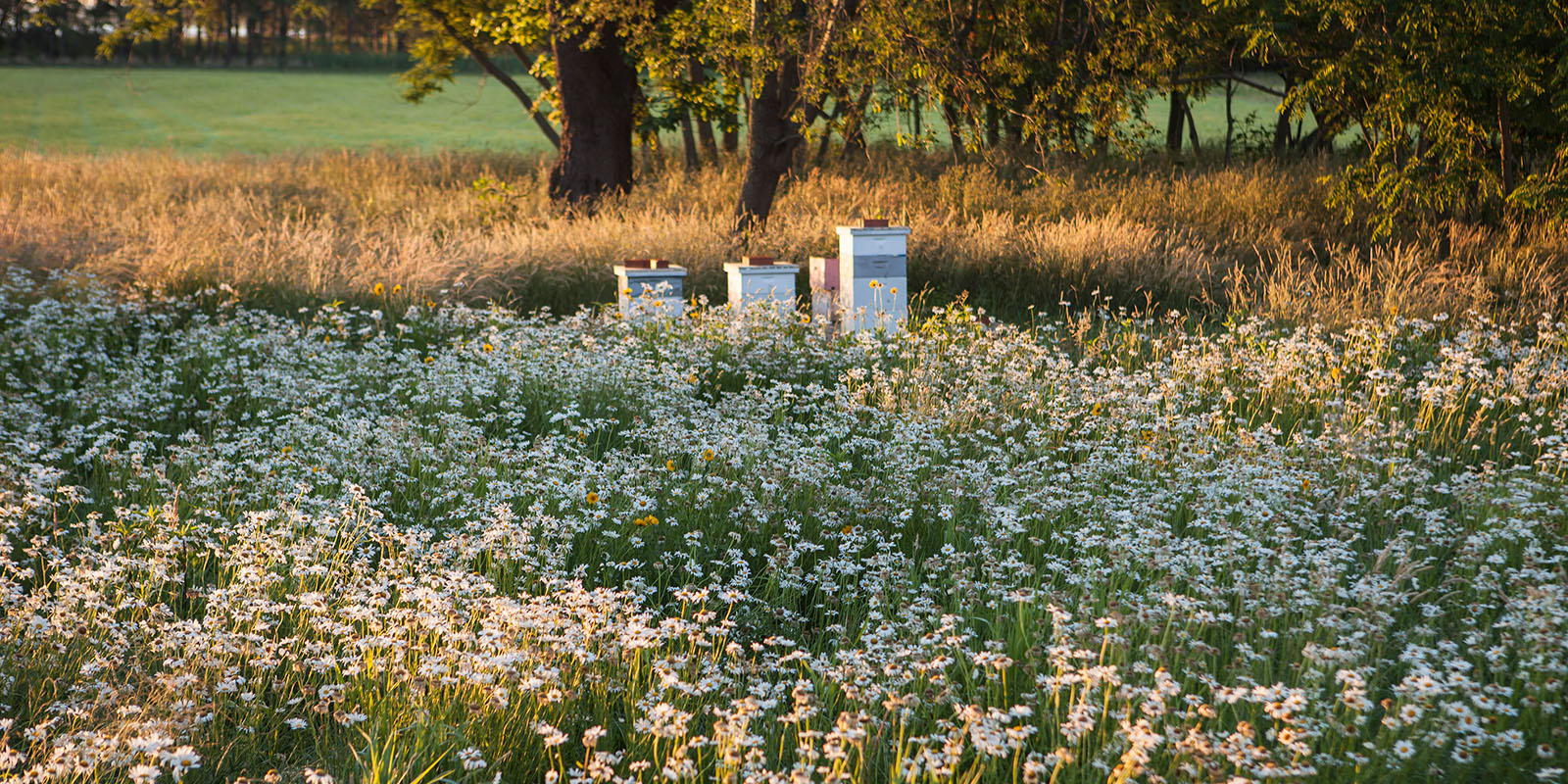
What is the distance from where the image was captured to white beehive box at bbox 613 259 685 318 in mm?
7832

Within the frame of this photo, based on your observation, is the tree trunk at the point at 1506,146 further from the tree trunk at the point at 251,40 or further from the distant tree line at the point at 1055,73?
the tree trunk at the point at 251,40

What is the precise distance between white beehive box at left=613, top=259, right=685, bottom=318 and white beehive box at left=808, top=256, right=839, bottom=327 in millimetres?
1008

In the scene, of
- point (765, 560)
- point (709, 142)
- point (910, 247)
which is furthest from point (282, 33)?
point (765, 560)

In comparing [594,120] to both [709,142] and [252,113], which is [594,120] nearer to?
[709,142]

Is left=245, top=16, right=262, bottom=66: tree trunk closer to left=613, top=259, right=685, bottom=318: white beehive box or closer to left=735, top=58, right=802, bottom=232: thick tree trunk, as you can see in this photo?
left=735, top=58, right=802, bottom=232: thick tree trunk

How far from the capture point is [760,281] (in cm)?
810

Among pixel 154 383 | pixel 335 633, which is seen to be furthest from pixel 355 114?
pixel 335 633

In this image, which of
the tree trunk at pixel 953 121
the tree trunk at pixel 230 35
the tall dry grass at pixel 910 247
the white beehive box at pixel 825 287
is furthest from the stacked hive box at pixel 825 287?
the tree trunk at pixel 230 35

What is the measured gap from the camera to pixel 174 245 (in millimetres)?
8797

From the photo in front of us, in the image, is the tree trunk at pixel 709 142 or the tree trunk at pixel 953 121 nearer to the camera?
the tree trunk at pixel 953 121

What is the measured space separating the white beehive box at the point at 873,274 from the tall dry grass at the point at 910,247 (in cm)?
177

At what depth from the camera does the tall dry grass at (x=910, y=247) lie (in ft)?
28.7

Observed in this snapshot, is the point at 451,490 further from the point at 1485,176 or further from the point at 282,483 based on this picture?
the point at 1485,176

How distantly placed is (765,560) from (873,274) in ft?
13.6
